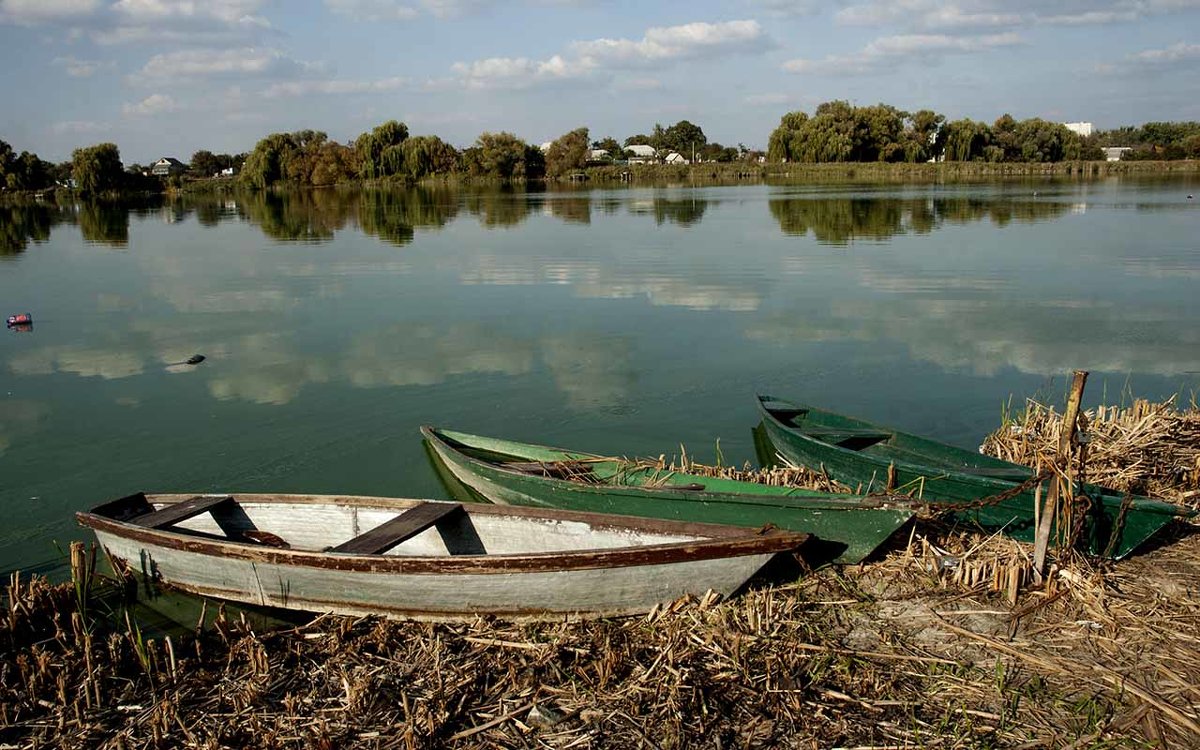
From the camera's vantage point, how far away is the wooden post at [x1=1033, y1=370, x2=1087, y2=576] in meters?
5.74

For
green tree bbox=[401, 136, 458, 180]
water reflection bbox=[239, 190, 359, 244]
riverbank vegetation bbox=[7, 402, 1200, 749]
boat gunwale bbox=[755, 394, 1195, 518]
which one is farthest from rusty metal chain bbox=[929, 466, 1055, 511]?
green tree bbox=[401, 136, 458, 180]

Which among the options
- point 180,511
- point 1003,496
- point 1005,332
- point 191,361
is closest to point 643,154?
point 1005,332

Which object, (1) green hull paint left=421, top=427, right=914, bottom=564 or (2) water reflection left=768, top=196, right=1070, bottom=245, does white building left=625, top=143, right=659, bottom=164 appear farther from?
(1) green hull paint left=421, top=427, right=914, bottom=564

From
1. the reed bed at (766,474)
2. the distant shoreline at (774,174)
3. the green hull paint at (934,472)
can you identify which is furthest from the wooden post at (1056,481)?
the distant shoreline at (774,174)

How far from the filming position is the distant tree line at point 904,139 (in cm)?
9406

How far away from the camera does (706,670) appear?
5.18 m

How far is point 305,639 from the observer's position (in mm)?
5941

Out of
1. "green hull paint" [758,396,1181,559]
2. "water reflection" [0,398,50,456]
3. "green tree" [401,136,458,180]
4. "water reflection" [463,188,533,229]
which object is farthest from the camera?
"green tree" [401,136,458,180]

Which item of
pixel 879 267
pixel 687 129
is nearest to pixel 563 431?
pixel 879 267

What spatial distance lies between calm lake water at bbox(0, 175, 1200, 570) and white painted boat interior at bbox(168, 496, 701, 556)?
1.96 metres

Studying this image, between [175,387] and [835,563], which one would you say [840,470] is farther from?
[175,387]

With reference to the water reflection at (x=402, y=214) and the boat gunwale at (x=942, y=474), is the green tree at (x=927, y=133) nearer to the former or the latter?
the water reflection at (x=402, y=214)

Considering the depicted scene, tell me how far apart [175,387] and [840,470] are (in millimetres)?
10429

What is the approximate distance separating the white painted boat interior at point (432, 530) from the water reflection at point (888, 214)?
26.1 meters
